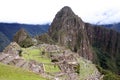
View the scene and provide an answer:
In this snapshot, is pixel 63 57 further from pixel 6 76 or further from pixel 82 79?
pixel 6 76

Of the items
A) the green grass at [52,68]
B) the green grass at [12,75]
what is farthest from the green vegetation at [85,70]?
the green grass at [12,75]

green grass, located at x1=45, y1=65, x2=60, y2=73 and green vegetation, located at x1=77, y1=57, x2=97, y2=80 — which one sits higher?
green grass, located at x1=45, y1=65, x2=60, y2=73

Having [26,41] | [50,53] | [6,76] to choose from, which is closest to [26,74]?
[6,76]

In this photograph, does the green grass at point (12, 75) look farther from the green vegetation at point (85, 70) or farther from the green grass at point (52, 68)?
the green vegetation at point (85, 70)

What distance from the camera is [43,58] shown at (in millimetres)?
109250

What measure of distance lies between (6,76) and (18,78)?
4.34 feet

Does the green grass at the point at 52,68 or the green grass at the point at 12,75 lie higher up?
the green grass at the point at 12,75

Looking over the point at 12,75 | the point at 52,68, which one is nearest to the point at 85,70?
the point at 52,68

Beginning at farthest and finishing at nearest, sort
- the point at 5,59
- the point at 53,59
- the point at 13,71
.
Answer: the point at 53,59, the point at 5,59, the point at 13,71

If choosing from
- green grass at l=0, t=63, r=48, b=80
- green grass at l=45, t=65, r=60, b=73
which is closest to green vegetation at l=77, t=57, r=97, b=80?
green grass at l=45, t=65, r=60, b=73

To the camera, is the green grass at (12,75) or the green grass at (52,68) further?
the green grass at (52,68)

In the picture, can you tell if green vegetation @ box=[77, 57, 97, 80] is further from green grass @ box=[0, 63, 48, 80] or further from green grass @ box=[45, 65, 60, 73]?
green grass @ box=[0, 63, 48, 80]

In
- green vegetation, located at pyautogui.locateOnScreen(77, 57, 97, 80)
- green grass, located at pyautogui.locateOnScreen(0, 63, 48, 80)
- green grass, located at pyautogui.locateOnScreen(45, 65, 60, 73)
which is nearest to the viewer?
green grass, located at pyautogui.locateOnScreen(0, 63, 48, 80)

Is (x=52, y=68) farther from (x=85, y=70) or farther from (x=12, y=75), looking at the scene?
(x=12, y=75)
